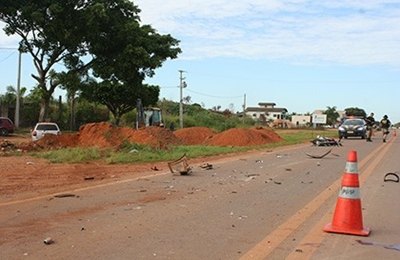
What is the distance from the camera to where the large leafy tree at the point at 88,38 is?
129ft

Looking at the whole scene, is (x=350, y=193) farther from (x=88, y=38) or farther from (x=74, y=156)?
(x=88, y=38)

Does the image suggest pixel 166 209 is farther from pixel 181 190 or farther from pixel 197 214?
pixel 181 190

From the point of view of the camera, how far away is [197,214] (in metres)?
8.46

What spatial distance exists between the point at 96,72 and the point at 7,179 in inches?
1232

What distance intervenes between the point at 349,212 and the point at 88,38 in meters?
36.6

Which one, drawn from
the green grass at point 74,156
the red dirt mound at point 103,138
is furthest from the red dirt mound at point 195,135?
the green grass at point 74,156

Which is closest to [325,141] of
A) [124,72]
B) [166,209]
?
[124,72]

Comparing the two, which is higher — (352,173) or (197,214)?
(352,173)

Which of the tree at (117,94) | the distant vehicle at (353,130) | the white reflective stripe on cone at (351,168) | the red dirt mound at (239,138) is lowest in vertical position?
the red dirt mound at (239,138)

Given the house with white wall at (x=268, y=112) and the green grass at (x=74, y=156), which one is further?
the house with white wall at (x=268, y=112)

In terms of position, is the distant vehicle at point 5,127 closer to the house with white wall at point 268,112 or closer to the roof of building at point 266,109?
the house with white wall at point 268,112

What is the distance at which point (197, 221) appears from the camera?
7895mm

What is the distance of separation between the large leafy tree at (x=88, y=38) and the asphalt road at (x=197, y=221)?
2938 cm

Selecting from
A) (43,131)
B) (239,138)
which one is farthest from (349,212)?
(239,138)
